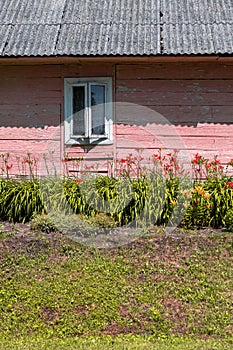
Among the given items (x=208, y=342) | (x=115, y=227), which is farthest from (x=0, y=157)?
(x=208, y=342)

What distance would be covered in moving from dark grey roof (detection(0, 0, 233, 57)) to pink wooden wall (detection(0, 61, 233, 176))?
510 millimetres

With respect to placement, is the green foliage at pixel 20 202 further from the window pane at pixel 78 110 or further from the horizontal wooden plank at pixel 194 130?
the horizontal wooden plank at pixel 194 130

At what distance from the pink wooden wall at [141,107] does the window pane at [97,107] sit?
0.27 meters

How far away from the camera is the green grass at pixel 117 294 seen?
18.4 feet

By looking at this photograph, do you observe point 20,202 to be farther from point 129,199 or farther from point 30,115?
point 30,115

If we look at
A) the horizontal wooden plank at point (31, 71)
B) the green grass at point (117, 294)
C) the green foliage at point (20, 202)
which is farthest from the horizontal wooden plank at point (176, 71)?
the green grass at point (117, 294)

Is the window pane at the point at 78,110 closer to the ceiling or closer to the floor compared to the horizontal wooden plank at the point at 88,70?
closer to the floor

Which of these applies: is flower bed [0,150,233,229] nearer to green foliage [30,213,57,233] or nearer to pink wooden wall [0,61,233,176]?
green foliage [30,213,57,233]

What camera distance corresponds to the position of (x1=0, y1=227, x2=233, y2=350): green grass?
561cm

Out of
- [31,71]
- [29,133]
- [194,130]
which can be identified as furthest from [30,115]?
[194,130]

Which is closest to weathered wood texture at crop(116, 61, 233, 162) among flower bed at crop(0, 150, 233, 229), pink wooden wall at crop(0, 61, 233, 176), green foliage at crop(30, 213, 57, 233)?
pink wooden wall at crop(0, 61, 233, 176)

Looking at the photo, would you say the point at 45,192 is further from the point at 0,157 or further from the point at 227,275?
the point at 227,275

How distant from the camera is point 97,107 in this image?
9.95 metres

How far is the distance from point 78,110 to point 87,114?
0.74ft
